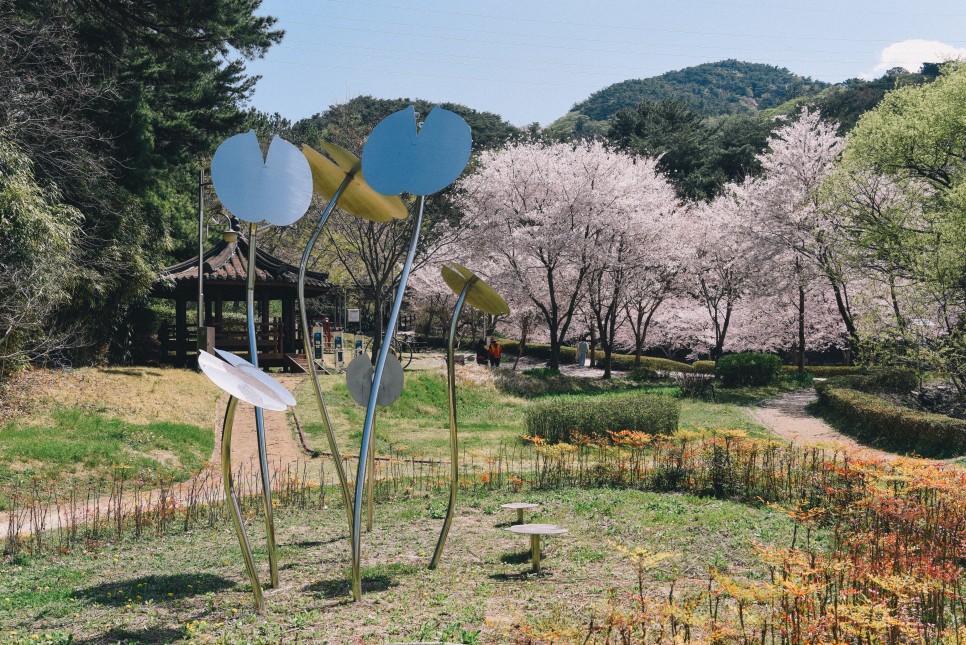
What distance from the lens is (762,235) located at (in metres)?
24.7

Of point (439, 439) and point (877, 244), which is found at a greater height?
point (877, 244)

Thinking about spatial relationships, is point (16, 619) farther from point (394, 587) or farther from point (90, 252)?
point (90, 252)

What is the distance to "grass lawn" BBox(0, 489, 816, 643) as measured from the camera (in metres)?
4.57

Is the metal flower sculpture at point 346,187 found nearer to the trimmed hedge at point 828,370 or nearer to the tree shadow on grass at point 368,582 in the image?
the tree shadow on grass at point 368,582

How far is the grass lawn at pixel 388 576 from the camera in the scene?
15.0ft

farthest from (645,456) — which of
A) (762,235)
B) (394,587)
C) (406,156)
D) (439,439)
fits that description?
(762,235)

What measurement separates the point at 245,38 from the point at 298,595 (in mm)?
16250

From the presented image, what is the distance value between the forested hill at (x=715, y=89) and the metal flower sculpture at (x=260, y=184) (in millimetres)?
111634

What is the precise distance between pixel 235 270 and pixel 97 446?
10.9m

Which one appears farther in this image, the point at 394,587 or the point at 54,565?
the point at 54,565

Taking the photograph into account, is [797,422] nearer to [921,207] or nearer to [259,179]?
[921,207]

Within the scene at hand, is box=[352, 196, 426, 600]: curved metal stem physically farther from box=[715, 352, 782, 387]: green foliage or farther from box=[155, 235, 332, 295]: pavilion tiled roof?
box=[715, 352, 782, 387]: green foliage

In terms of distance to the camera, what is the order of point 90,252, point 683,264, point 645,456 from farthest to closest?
point 683,264 < point 90,252 < point 645,456

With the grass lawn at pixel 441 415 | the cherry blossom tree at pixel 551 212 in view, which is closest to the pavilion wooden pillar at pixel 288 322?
the grass lawn at pixel 441 415
